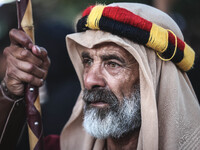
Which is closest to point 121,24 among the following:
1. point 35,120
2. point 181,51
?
point 181,51

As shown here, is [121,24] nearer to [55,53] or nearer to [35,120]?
[35,120]

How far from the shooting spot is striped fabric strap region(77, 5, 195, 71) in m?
2.32

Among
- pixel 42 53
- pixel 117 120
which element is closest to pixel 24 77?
pixel 42 53

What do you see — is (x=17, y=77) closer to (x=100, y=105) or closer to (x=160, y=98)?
(x=100, y=105)

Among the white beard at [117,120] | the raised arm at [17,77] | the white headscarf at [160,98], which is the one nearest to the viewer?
the white headscarf at [160,98]

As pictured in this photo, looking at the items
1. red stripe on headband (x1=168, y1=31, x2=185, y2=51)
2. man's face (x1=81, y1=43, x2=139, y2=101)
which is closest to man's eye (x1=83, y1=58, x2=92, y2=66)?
man's face (x1=81, y1=43, x2=139, y2=101)

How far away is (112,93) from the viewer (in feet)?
8.12

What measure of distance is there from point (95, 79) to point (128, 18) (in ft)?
2.14

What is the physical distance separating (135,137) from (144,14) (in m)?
1.22

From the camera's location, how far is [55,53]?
4.91 metres

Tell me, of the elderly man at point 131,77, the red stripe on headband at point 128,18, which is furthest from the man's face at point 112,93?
the red stripe on headband at point 128,18

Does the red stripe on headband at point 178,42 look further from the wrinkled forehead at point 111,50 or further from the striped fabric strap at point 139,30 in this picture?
the wrinkled forehead at point 111,50

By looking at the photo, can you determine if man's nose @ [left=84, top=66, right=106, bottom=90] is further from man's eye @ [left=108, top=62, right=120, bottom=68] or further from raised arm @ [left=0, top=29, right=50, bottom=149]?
raised arm @ [left=0, top=29, right=50, bottom=149]

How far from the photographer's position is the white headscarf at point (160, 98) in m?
2.22
